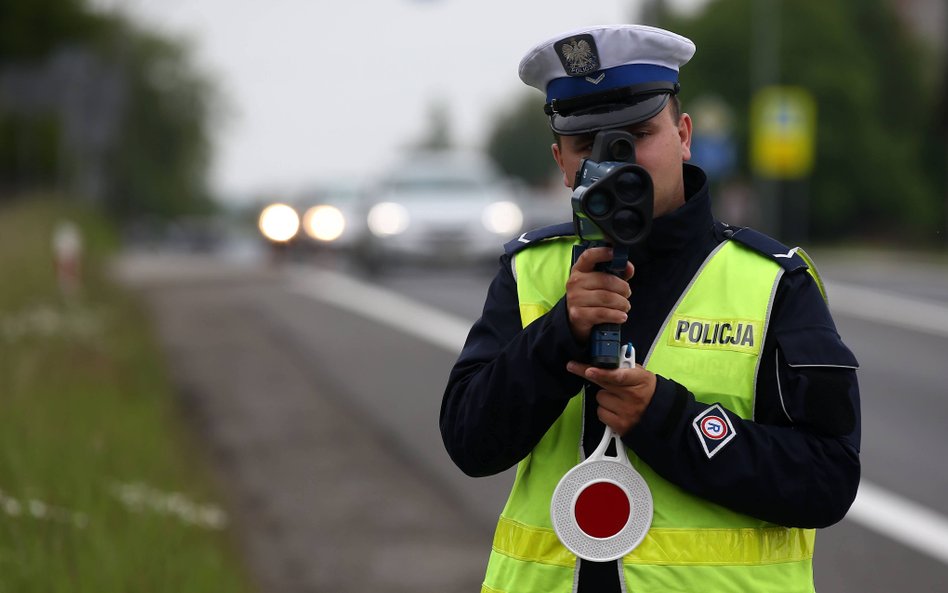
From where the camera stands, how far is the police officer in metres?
2.56

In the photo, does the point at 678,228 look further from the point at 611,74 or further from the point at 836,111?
the point at 836,111

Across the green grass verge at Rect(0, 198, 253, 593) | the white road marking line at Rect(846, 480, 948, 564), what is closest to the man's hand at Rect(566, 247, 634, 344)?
the green grass verge at Rect(0, 198, 253, 593)

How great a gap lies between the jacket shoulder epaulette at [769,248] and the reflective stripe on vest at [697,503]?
0.01 metres

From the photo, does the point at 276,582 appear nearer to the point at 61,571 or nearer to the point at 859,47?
the point at 61,571

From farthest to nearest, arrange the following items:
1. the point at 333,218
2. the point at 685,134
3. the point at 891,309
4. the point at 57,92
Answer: the point at 57,92 < the point at 333,218 < the point at 891,309 < the point at 685,134

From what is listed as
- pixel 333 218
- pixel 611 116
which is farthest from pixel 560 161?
pixel 333 218

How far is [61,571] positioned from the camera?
16.8ft

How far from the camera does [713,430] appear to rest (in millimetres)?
2576

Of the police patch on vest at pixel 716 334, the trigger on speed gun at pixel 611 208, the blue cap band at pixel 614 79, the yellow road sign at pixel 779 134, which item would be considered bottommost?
the police patch on vest at pixel 716 334

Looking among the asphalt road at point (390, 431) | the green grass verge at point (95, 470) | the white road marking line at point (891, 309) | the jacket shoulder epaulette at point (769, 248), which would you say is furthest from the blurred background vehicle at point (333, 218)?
the jacket shoulder epaulette at point (769, 248)

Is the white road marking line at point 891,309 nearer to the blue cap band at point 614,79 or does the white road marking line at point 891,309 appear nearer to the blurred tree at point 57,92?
the blue cap band at point 614,79

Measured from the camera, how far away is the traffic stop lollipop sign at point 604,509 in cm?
258

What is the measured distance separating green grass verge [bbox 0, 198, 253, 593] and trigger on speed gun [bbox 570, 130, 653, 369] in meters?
3.01

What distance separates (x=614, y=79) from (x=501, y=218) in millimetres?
18345
